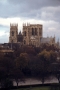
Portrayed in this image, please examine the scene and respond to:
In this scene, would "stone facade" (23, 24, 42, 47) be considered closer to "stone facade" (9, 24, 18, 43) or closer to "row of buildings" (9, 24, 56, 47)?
"row of buildings" (9, 24, 56, 47)

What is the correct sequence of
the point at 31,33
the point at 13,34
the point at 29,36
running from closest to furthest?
the point at 13,34 → the point at 29,36 → the point at 31,33

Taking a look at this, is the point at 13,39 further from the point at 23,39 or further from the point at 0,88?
the point at 0,88

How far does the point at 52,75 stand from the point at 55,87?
497 cm

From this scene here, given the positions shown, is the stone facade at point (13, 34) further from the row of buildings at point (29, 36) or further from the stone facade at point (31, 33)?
the stone facade at point (31, 33)

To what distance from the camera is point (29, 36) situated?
1110 inches

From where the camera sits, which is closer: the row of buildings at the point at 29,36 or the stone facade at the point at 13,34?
the row of buildings at the point at 29,36

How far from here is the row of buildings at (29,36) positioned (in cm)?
2739

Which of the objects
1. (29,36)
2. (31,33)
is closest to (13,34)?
(29,36)

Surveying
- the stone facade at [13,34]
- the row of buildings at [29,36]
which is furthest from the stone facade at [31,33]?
the stone facade at [13,34]

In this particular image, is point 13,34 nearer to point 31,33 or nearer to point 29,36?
point 29,36

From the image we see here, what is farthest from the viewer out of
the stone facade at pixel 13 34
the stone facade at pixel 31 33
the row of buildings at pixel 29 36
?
the stone facade at pixel 13 34

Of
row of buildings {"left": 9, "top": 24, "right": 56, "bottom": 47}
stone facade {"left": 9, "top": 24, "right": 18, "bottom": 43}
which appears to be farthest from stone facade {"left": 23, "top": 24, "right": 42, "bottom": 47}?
stone facade {"left": 9, "top": 24, "right": 18, "bottom": 43}

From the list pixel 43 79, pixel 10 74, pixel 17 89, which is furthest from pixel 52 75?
pixel 17 89

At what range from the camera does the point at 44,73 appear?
42.0ft
